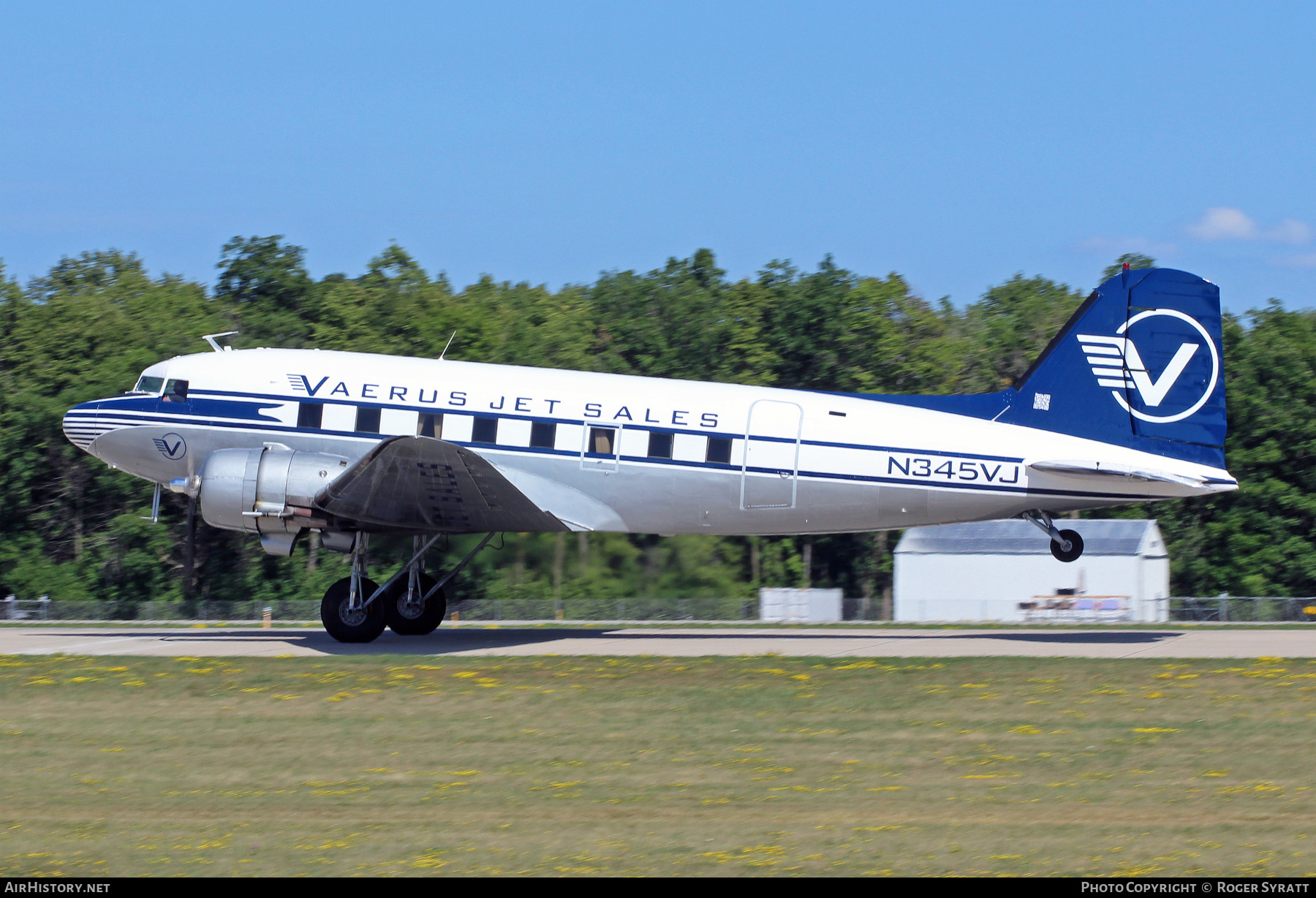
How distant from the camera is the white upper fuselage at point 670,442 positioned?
20.0m

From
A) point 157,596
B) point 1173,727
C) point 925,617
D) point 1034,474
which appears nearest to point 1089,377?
point 1034,474

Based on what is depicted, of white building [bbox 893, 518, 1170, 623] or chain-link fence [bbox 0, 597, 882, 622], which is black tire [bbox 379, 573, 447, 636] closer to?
chain-link fence [bbox 0, 597, 882, 622]

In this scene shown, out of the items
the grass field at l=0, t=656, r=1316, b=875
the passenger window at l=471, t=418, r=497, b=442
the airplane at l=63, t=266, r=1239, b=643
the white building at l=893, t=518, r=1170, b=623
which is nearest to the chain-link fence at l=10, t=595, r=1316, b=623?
the white building at l=893, t=518, r=1170, b=623

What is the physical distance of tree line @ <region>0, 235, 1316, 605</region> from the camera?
144 feet

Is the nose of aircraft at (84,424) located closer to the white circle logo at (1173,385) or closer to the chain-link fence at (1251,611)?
the white circle logo at (1173,385)

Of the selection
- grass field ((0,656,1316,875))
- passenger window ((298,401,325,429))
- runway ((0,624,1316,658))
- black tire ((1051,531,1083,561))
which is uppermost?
passenger window ((298,401,325,429))

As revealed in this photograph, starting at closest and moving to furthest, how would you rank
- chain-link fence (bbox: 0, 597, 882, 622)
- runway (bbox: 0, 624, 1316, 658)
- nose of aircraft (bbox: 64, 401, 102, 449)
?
runway (bbox: 0, 624, 1316, 658) < nose of aircraft (bbox: 64, 401, 102, 449) < chain-link fence (bbox: 0, 597, 882, 622)

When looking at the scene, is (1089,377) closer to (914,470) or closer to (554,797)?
(914,470)

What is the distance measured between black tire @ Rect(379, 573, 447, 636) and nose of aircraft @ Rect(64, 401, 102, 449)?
5813 millimetres

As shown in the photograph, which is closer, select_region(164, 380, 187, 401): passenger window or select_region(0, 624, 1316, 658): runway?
select_region(0, 624, 1316, 658): runway

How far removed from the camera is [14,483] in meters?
46.2

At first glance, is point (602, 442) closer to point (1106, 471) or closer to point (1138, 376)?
point (1106, 471)

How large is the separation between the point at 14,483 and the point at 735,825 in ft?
141

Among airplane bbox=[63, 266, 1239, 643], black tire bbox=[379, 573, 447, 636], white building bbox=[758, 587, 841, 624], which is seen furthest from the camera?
white building bbox=[758, 587, 841, 624]
